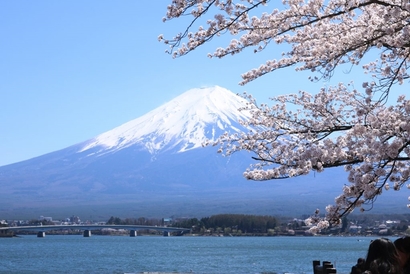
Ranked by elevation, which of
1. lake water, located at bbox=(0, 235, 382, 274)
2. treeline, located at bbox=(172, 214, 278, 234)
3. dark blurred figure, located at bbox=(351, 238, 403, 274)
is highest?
treeline, located at bbox=(172, 214, 278, 234)

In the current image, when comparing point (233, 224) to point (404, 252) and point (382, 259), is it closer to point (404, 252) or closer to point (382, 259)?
point (404, 252)

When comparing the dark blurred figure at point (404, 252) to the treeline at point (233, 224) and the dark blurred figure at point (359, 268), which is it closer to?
the dark blurred figure at point (359, 268)

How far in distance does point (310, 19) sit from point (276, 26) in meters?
0.27

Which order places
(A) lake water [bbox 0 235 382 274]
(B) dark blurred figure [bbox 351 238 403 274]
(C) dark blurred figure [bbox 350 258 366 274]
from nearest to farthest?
1. (B) dark blurred figure [bbox 351 238 403 274]
2. (C) dark blurred figure [bbox 350 258 366 274]
3. (A) lake water [bbox 0 235 382 274]

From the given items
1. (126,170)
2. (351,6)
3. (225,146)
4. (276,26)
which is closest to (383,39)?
(351,6)

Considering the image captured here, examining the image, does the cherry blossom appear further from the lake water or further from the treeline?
the treeline

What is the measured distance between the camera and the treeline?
78.8m

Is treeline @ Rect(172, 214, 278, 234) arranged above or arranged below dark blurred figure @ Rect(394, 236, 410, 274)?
above

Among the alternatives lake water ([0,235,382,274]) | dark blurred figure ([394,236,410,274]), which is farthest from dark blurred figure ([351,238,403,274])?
lake water ([0,235,382,274])

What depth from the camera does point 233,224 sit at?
263 ft

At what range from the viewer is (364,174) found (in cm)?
623

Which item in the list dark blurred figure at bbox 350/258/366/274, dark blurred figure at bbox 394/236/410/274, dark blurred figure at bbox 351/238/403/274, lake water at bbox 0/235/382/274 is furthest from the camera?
lake water at bbox 0/235/382/274

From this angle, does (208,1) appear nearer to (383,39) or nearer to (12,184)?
(383,39)

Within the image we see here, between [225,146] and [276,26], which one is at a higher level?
[276,26]
